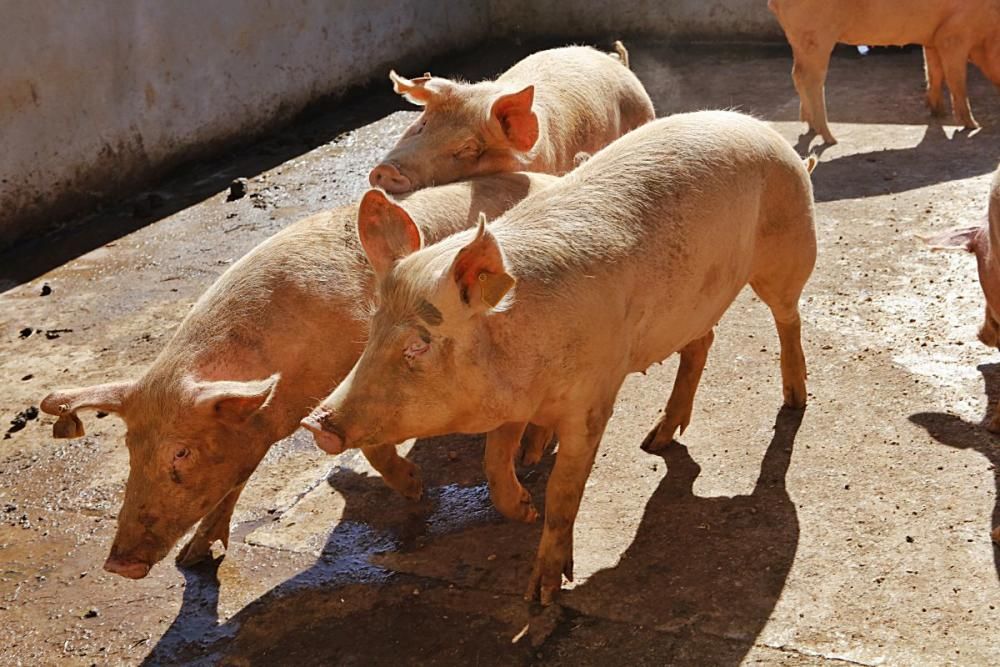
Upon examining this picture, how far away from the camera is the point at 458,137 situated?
5105 millimetres

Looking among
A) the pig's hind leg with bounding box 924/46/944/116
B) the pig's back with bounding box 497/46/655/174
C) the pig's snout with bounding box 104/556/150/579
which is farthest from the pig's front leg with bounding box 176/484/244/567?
the pig's hind leg with bounding box 924/46/944/116

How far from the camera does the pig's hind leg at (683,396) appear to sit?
4777 millimetres

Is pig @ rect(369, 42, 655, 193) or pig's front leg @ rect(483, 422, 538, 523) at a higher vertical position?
pig @ rect(369, 42, 655, 193)

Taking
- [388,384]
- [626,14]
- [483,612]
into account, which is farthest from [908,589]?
[626,14]

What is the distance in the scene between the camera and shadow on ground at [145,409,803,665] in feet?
12.3

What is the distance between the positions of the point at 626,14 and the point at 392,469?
929cm

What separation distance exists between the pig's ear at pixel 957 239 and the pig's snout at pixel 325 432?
282 cm

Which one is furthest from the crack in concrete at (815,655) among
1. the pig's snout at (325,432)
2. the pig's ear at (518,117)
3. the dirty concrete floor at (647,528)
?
the pig's ear at (518,117)

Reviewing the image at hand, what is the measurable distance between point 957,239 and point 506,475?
223 cm

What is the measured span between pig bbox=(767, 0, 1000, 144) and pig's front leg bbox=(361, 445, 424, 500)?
5404 millimetres

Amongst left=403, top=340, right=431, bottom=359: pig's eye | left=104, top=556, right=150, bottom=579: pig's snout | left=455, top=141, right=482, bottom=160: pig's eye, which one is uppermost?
left=403, top=340, right=431, bottom=359: pig's eye

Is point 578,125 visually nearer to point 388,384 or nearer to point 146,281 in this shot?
point 388,384

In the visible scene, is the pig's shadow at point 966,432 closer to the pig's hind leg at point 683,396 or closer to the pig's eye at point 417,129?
the pig's hind leg at point 683,396

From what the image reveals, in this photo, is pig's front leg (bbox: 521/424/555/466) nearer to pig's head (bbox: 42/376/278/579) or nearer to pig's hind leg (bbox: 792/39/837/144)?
pig's head (bbox: 42/376/278/579)
